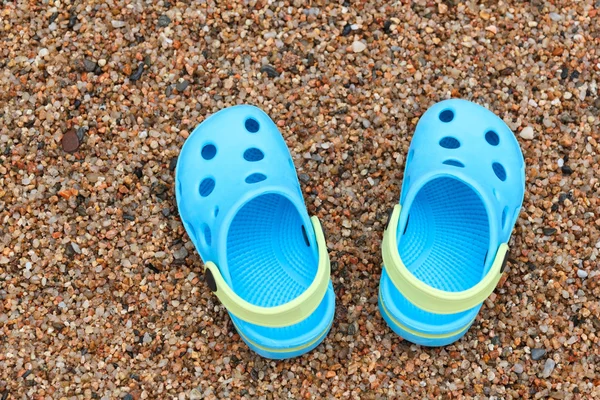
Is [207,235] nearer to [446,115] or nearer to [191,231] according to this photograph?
[191,231]

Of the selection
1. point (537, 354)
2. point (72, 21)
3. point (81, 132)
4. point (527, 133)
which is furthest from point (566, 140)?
point (72, 21)

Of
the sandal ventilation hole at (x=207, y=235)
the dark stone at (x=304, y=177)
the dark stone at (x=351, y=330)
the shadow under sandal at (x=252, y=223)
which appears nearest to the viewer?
the shadow under sandal at (x=252, y=223)

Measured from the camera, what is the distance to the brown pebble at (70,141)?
7.13 ft

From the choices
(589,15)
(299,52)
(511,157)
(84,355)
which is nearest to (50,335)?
(84,355)

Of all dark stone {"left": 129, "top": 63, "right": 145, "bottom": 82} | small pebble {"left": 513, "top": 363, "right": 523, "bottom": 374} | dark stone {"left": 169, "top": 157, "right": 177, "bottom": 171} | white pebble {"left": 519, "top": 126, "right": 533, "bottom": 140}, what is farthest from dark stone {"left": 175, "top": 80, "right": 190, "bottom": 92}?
small pebble {"left": 513, "top": 363, "right": 523, "bottom": 374}

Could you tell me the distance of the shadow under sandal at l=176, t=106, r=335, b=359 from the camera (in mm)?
1745

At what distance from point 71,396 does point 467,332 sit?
3.90 feet

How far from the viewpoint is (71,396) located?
1.97 meters

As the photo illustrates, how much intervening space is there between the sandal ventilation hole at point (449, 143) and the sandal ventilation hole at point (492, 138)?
96 mm

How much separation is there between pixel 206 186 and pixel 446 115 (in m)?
0.76

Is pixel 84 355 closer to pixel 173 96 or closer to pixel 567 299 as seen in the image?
pixel 173 96

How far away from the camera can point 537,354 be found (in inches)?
77.5

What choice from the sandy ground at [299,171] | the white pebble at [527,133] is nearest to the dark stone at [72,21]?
the sandy ground at [299,171]

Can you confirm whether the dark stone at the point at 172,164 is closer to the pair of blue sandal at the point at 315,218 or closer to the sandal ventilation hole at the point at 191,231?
the pair of blue sandal at the point at 315,218
